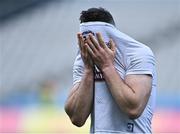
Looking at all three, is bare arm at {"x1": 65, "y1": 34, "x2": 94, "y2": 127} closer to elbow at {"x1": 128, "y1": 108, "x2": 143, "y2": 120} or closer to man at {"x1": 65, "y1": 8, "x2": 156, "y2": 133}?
man at {"x1": 65, "y1": 8, "x2": 156, "y2": 133}

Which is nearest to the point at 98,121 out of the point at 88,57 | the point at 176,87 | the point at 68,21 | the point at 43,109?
the point at 88,57

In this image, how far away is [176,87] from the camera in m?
10.4

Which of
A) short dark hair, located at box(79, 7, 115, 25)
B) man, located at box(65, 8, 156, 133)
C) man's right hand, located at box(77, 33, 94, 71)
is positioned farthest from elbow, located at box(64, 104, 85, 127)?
short dark hair, located at box(79, 7, 115, 25)

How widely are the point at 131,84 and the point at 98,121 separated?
12cm

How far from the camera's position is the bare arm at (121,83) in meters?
1.24

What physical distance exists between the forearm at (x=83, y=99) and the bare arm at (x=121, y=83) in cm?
4

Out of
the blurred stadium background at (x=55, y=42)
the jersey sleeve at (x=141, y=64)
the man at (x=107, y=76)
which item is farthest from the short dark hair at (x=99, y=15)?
the blurred stadium background at (x=55, y=42)

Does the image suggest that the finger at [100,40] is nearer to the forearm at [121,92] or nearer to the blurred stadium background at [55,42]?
the forearm at [121,92]

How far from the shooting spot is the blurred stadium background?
9.98m

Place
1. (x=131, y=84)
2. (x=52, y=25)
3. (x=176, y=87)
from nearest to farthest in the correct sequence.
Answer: (x=131, y=84) → (x=176, y=87) → (x=52, y=25)

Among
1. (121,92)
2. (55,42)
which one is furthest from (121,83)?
(55,42)

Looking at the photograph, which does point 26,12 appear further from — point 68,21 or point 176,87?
point 176,87

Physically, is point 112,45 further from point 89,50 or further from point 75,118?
point 75,118

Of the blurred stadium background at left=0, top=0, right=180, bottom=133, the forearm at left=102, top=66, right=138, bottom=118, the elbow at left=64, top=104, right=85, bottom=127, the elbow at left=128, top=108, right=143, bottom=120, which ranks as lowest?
the blurred stadium background at left=0, top=0, right=180, bottom=133
